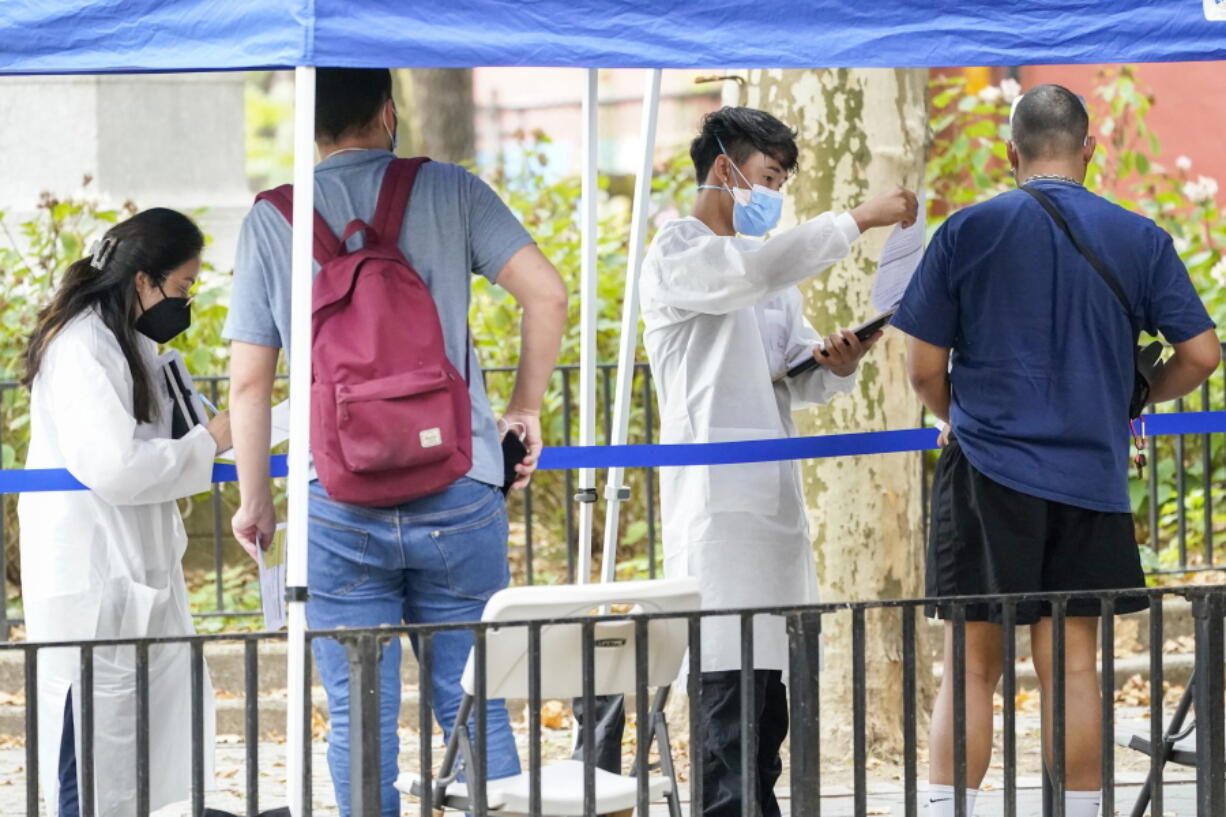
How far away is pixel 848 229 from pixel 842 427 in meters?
2.00

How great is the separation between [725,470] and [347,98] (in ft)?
4.82

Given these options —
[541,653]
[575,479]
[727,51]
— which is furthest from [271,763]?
[727,51]

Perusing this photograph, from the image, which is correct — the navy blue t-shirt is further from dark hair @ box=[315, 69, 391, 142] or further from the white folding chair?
dark hair @ box=[315, 69, 391, 142]

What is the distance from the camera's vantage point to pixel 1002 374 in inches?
181

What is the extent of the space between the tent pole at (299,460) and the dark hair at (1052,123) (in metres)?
1.71

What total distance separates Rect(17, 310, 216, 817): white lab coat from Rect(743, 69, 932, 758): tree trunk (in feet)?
8.98

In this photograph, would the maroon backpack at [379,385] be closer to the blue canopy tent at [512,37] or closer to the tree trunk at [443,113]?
the blue canopy tent at [512,37]

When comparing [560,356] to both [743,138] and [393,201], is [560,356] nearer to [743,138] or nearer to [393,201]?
[743,138]

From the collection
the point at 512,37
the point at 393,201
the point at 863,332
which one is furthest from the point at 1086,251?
the point at 393,201

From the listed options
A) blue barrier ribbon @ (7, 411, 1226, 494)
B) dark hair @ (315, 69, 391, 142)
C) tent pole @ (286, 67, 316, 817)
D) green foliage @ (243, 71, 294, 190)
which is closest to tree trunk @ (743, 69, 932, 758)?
blue barrier ribbon @ (7, 411, 1226, 494)

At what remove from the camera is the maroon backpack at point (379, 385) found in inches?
165

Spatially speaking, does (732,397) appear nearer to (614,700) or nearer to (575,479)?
(614,700)

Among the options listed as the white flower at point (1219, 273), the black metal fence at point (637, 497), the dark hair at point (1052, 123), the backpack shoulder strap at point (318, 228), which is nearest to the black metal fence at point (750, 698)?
the backpack shoulder strap at point (318, 228)

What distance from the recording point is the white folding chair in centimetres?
409
